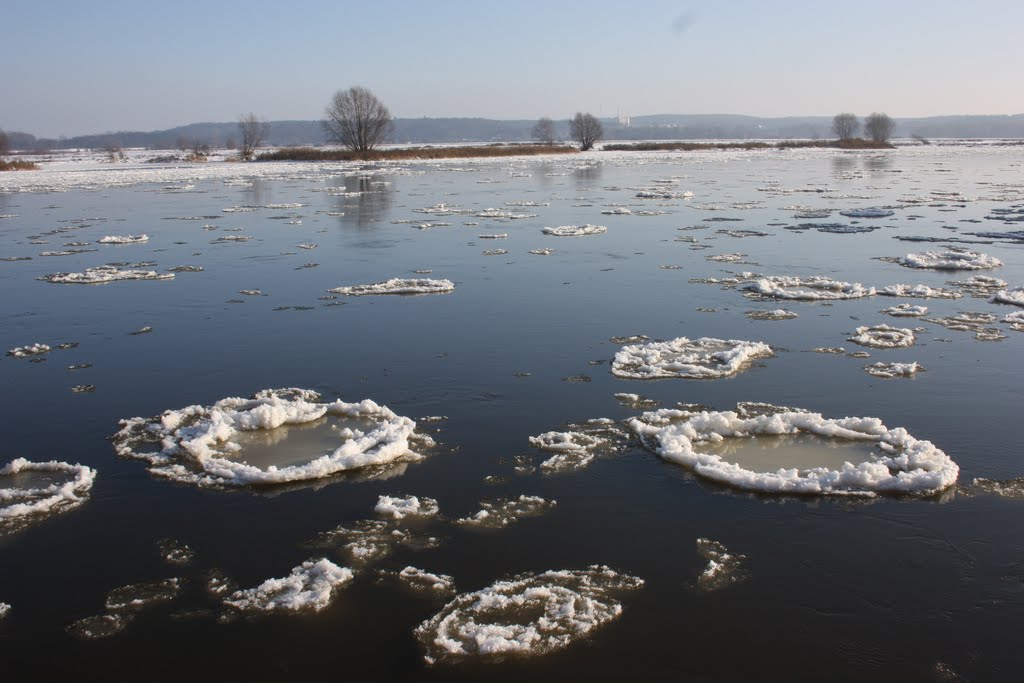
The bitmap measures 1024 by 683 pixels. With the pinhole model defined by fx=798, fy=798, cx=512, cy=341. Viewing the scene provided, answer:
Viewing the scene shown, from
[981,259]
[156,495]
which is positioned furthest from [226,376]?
[981,259]

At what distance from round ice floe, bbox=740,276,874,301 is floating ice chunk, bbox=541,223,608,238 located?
5478 millimetres

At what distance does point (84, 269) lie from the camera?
42.0ft

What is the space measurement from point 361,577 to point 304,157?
5575 centimetres

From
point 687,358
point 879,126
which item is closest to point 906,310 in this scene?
point 687,358

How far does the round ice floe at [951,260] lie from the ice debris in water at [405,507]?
978 cm

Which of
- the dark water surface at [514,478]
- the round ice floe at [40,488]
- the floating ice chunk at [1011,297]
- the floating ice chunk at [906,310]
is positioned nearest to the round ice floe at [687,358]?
the dark water surface at [514,478]

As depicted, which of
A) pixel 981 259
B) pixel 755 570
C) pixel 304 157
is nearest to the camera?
pixel 755 570

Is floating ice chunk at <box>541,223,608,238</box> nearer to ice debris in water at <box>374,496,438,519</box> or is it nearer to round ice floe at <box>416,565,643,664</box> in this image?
ice debris in water at <box>374,496,438,519</box>

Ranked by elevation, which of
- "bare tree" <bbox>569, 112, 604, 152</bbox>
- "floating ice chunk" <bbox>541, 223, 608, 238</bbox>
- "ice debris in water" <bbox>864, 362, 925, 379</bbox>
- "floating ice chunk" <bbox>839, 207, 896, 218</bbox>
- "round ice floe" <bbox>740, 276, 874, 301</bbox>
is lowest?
"ice debris in water" <bbox>864, 362, 925, 379</bbox>

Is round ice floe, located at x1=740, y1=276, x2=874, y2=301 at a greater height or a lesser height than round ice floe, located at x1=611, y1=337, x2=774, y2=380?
greater

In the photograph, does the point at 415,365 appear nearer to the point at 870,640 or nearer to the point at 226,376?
the point at 226,376

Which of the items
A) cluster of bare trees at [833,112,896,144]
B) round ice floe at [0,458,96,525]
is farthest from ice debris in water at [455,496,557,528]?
cluster of bare trees at [833,112,896,144]

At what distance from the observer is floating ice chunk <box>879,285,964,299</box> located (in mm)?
9812

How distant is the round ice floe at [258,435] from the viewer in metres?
5.14
